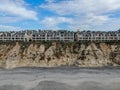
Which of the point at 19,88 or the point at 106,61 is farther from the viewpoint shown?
the point at 106,61

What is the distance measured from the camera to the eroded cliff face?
10691 centimetres

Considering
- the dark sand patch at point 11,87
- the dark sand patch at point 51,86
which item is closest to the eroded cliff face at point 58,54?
the dark sand patch at point 51,86

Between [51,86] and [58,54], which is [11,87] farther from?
[58,54]

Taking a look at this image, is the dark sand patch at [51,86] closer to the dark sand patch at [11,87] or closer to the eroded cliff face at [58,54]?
the dark sand patch at [11,87]

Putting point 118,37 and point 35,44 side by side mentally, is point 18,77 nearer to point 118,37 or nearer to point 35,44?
point 35,44

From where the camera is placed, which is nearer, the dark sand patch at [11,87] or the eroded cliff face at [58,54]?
the dark sand patch at [11,87]

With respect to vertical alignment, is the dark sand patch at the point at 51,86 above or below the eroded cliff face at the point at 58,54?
below

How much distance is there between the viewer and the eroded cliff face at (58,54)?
10691cm

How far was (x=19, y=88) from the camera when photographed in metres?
65.2

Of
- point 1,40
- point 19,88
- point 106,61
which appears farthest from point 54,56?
point 19,88

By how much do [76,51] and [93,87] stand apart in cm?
4785

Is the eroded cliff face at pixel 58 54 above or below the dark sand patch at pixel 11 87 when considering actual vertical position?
above

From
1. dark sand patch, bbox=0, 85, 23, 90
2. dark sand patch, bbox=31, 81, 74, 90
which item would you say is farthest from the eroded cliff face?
dark sand patch, bbox=0, 85, 23, 90

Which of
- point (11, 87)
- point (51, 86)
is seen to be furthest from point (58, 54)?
point (11, 87)
